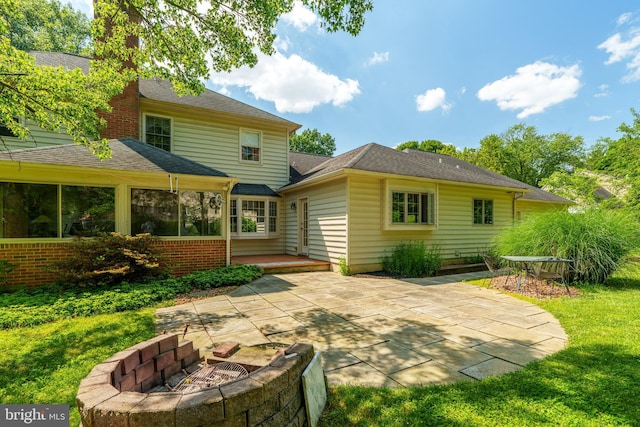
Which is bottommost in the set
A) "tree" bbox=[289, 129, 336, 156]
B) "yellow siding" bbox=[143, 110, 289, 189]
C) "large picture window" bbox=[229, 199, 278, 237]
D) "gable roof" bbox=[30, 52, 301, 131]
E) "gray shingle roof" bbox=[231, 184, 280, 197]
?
"large picture window" bbox=[229, 199, 278, 237]

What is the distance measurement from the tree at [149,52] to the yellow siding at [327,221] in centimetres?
427

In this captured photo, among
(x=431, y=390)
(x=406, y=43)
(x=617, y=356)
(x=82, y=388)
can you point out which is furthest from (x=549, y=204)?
(x=82, y=388)

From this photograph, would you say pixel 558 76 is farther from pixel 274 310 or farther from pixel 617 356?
pixel 274 310

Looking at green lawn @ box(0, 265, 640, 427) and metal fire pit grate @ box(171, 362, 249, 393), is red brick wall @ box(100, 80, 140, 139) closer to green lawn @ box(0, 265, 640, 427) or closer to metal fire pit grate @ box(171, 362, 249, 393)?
green lawn @ box(0, 265, 640, 427)

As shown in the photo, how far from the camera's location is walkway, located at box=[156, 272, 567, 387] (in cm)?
277

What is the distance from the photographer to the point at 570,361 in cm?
285

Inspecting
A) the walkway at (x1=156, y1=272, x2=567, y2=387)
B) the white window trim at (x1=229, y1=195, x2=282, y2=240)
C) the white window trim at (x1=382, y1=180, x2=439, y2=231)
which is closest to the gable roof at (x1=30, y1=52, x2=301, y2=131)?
the white window trim at (x1=229, y1=195, x2=282, y2=240)

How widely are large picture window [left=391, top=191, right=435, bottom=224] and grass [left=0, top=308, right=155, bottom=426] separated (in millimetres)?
6953

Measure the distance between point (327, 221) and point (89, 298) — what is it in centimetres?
611

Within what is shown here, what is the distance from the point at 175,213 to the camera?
735cm

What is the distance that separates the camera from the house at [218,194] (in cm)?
613

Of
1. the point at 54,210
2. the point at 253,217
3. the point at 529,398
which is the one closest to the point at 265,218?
the point at 253,217

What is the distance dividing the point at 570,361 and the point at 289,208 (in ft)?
30.5

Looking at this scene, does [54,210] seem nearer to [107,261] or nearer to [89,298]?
[107,261]
